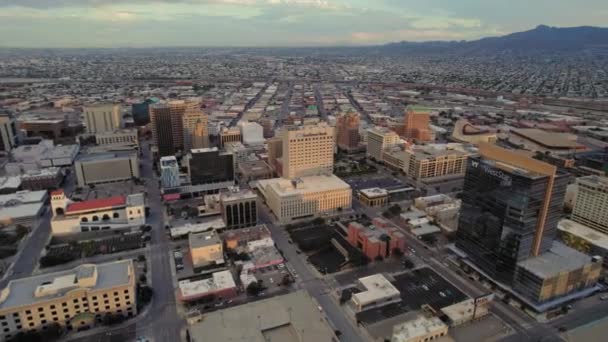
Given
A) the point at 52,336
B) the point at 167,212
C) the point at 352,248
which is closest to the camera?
the point at 52,336

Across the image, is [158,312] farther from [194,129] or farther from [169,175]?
[194,129]

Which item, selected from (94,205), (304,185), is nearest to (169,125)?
(94,205)

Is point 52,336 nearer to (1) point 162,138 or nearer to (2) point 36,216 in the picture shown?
(2) point 36,216

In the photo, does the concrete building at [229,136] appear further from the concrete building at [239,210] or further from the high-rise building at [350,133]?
the concrete building at [239,210]

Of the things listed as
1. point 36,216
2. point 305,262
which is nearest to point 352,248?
point 305,262

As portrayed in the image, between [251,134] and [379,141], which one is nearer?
[379,141]

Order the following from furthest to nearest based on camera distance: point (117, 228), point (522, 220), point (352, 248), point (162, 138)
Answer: point (162, 138) < point (117, 228) < point (352, 248) < point (522, 220)
